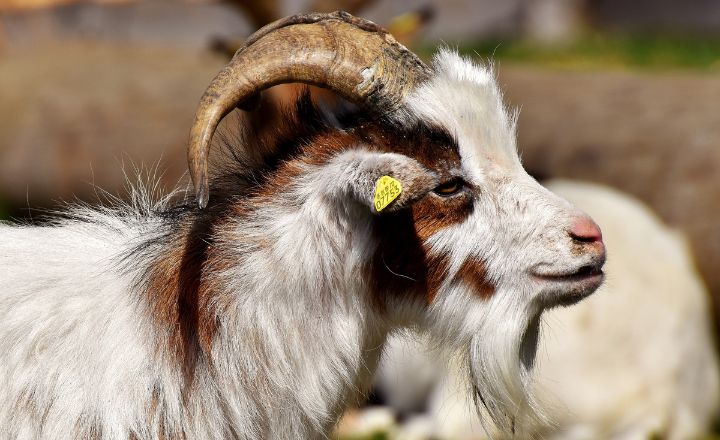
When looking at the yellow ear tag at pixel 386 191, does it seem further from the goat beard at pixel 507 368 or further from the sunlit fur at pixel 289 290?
the goat beard at pixel 507 368

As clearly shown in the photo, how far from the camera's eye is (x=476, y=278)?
3617mm

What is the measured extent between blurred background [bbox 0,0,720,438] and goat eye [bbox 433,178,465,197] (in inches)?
33.6

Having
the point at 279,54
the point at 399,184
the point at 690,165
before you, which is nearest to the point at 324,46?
the point at 279,54

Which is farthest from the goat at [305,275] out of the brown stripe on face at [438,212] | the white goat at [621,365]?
the white goat at [621,365]

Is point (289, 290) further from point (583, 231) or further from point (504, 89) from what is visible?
point (504, 89)

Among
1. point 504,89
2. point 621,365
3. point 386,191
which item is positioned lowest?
point 621,365

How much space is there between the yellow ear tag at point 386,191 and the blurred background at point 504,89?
1075mm

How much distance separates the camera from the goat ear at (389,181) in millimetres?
3338

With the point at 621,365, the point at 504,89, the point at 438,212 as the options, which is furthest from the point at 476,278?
the point at 621,365

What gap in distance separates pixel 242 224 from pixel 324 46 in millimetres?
660

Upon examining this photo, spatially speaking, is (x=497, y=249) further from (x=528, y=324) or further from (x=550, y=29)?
A: (x=550, y=29)

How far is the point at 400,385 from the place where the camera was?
7.04m

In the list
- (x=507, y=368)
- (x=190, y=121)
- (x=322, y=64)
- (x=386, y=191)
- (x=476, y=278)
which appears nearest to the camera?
(x=386, y=191)

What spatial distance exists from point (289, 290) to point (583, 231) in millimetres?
994
